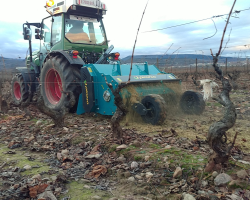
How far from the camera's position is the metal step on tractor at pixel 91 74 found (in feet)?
16.4

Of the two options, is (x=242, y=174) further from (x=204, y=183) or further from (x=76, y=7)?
(x=76, y=7)

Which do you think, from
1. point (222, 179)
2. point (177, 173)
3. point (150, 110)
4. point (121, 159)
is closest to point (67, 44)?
point (150, 110)

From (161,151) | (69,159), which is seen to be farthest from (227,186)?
(69,159)

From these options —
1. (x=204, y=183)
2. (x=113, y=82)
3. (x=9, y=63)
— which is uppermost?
(x=9, y=63)

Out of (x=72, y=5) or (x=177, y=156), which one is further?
(x=72, y=5)

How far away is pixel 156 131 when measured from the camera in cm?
432

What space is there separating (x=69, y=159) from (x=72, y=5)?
4.14 metres

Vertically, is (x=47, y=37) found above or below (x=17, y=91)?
above

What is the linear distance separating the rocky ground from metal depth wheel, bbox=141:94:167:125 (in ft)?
0.56

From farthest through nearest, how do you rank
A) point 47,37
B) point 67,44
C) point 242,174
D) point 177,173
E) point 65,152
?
point 47,37 < point 67,44 < point 65,152 < point 177,173 < point 242,174

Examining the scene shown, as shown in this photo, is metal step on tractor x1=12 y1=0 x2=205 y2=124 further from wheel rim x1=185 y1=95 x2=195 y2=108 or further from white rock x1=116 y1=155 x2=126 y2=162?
white rock x1=116 y1=155 x2=126 y2=162

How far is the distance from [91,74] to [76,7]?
2065 mm

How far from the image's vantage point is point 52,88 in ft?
21.7

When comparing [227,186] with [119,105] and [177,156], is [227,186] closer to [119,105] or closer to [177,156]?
[177,156]
